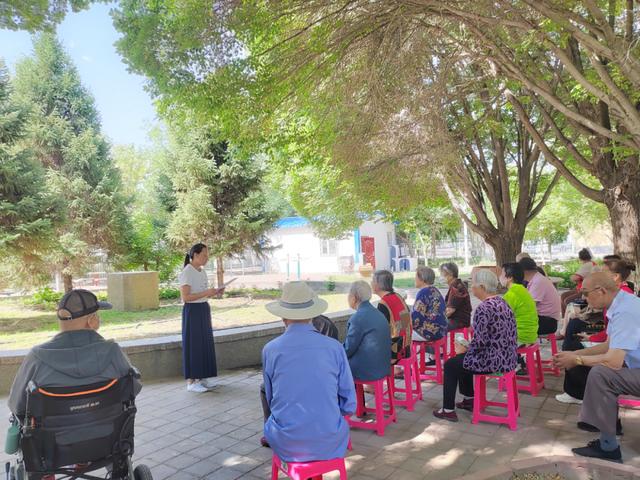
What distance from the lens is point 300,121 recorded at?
10039 millimetres

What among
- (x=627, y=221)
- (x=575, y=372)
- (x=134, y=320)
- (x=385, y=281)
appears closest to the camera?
(x=575, y=372)

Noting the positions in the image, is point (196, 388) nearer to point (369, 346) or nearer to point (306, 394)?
point (369, 346)

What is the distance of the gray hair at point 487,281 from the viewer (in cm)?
434

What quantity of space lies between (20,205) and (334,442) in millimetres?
14385

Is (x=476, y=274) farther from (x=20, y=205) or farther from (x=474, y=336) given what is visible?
(x=20, y=205)

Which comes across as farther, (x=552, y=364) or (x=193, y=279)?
(x=552, y=364)

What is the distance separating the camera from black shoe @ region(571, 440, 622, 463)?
11.4ft

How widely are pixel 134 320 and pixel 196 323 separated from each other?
754 centimetres

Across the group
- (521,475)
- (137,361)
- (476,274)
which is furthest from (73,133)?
(521,475)

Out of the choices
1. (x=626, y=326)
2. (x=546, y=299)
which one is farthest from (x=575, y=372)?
(x=546, y=299)

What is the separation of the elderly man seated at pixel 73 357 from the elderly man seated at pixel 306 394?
2.86 ft

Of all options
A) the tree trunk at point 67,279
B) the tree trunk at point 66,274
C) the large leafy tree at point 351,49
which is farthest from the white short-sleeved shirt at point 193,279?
the tree trunk at point 67,279

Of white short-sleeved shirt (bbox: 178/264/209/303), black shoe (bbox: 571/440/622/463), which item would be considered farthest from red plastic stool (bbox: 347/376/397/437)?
white short-sleeved shirt (bbox: 178/264/209/303)

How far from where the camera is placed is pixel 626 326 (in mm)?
3471
